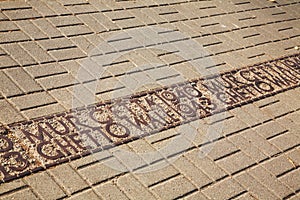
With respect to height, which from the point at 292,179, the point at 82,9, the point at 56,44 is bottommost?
the point at 292,179

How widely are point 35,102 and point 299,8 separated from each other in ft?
16.2

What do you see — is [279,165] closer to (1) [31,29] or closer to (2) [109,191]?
(2) [109,191]

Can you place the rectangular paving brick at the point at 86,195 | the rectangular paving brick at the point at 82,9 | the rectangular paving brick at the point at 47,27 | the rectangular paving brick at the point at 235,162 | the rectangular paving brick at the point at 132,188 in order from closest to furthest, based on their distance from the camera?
the rectangular paving brick at the point at 86,195
the rectangular paving brick at the point at 132,188
the rectangular paving brick at the point at 235,162
the rectangular paving brick at the point at 47,27
the rectangular paving brick at the point at 82,9

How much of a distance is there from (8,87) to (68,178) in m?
1.10

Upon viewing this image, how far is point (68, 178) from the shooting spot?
10.2 ft

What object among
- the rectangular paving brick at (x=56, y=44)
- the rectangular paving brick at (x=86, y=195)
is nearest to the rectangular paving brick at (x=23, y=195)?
the rectangular paving brick at (x=86, y=195)

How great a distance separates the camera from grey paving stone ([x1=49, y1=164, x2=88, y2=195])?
10.0 feet

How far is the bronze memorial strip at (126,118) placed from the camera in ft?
10.5

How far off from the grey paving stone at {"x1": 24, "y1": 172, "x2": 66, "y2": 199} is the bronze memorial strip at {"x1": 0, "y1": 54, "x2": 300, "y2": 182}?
0.07 meters

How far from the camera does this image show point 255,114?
430 cm

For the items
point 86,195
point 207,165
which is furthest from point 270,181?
point 86,195

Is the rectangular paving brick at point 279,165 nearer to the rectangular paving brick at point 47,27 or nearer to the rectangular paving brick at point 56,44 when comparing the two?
the rectangular paving brick at point 56,44

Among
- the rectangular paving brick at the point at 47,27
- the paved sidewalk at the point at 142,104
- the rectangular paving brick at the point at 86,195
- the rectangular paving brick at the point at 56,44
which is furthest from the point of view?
the rectangular paving brick at the point at 47,27

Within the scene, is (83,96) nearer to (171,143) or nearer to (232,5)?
(171,143)
